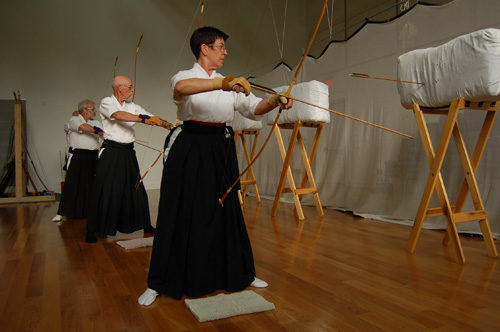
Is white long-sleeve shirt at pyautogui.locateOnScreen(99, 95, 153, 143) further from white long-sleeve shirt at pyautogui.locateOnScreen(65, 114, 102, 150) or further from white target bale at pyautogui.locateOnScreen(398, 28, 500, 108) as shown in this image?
white target bale at pyautogui.locateOnScreen(398, 28, 500, 108)

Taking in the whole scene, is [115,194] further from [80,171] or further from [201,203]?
[201,203]

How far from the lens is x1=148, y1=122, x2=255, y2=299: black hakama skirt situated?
1697 mm

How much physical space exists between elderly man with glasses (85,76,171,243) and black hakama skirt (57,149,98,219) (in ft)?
3.60

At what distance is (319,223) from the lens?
3.38 m

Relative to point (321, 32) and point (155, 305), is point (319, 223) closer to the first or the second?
point (155, 305)

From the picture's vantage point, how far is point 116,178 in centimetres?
299

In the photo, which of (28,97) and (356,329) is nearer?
(356,329)

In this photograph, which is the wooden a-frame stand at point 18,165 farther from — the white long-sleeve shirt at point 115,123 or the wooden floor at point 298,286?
the white long-sleeve shirt at point 115,123

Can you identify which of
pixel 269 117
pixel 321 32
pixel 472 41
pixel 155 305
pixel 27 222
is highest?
pixel 321 32

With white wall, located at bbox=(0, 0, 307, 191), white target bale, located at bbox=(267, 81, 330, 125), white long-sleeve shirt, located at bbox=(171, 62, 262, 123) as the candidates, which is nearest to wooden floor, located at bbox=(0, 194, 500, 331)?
white long-sleeve shirt, located at bbox=(171, 62, 262, 123)

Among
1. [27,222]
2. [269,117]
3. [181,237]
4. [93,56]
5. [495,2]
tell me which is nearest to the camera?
[181,237]

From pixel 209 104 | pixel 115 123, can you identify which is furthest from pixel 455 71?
pixel 115 123

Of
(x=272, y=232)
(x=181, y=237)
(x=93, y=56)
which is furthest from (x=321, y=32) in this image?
(x=181, y=237)

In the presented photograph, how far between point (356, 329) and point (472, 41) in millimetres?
1634
